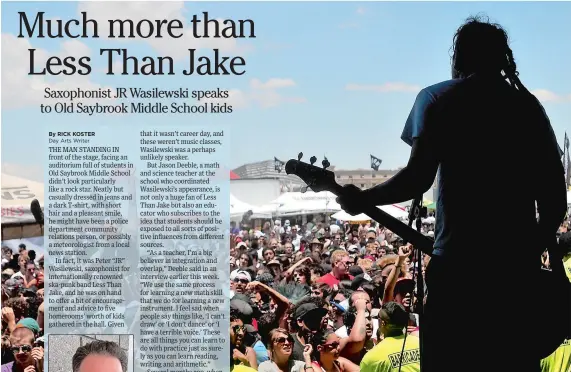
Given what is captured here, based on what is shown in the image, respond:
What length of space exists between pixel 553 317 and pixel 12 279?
4208 mm

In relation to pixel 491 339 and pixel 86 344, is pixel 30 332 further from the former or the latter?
pixel 491 339

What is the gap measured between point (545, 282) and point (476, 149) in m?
0.54

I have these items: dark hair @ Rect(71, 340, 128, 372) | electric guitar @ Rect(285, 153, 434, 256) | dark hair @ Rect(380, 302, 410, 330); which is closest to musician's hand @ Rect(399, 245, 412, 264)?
dark hair @ Rect(380, 302, 410, 330)

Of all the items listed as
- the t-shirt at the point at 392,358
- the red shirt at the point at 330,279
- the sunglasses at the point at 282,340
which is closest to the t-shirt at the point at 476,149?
the t-shirt at the point at 392,358

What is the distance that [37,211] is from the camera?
489 cm

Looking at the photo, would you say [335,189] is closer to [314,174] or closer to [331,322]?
[314,174]

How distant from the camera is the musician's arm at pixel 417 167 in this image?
259 cm

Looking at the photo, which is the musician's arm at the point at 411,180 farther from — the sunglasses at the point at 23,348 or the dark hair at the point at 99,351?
the sunglasses at the point at 23,348

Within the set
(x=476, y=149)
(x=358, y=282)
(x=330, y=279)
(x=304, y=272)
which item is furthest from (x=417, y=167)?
(x=330, y=279)

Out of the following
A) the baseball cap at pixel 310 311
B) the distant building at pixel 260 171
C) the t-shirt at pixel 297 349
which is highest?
the distant building at pixel 260 171

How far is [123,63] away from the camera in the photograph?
4.34 metres

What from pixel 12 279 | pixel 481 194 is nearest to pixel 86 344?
pixel 12 279

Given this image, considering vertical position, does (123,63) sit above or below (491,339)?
above

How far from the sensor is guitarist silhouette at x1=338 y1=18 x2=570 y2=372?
2629 millimetres
